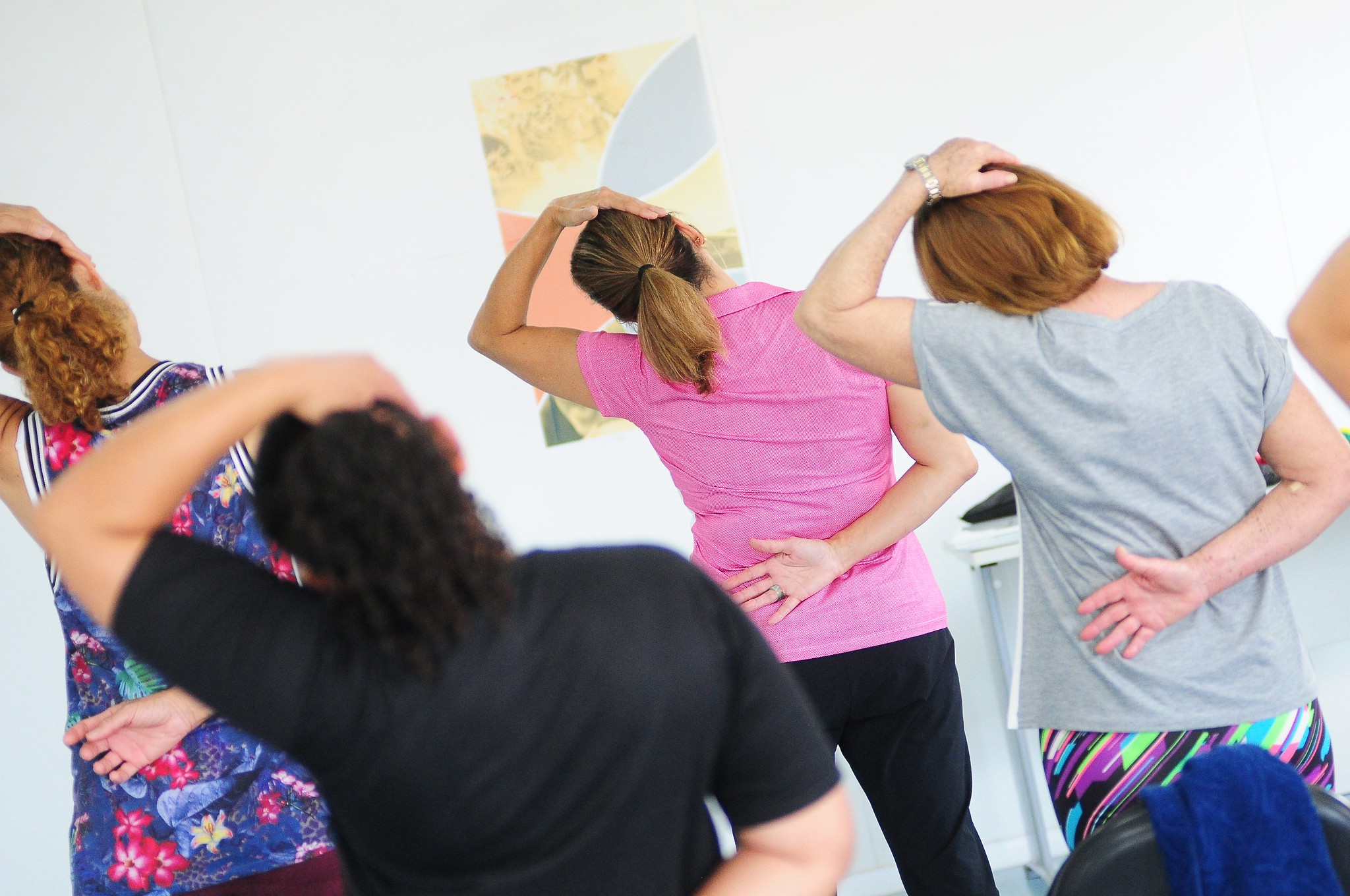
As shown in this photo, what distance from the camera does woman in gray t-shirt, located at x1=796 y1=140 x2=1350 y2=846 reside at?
120 cm

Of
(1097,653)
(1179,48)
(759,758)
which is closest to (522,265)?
(1097,653)

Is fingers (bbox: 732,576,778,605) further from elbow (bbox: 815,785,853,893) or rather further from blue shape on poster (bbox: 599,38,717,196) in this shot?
blue shape on poster (bbox: 599,38,717,196)

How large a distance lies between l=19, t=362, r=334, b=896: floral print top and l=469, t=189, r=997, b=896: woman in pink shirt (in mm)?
644

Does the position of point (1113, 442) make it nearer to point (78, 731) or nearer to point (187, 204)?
point (78, 731)

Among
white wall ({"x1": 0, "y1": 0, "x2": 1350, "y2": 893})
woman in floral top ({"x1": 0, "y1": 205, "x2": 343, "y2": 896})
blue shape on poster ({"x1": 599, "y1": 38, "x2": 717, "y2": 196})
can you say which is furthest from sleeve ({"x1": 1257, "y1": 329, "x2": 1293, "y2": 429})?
blue shape on poster ({"x1": 599, "y1": 38, "x2": 717, "y2": 196})

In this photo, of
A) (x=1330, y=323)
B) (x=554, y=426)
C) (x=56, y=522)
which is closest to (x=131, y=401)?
(x=56, y=522)

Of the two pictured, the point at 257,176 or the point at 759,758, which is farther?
the point at 257,176

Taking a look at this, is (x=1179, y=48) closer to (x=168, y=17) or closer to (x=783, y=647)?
(x=783, y=647)

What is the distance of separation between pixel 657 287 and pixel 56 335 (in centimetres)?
78

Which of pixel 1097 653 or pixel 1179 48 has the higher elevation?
pixel 1179 48

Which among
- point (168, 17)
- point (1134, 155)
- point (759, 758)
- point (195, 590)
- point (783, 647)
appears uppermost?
point (168, 17)

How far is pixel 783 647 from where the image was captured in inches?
68.5

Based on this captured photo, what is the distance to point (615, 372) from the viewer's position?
176cm

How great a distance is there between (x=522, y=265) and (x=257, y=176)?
1.25 m
